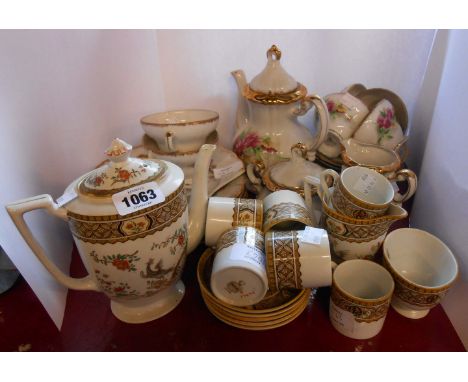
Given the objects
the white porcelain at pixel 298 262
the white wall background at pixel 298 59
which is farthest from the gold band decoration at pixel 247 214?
the white wall background at pixel 298 59

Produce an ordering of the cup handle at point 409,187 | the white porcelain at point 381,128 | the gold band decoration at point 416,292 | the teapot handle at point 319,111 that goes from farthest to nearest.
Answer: the white porcelain at point 381,128, the teapot handle at point 319,111, the cup handle at point 409,187, the gold band decoration at point 416,292

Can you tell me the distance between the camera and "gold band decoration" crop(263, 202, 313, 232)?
728 mm

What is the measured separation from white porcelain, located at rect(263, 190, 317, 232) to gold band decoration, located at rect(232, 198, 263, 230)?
0.02 metres

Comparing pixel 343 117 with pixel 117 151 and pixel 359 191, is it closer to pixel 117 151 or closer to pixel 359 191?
pixel 359 191

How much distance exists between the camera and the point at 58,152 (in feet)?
2.75

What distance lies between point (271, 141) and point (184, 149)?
25 cm

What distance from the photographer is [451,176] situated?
2.57 ft

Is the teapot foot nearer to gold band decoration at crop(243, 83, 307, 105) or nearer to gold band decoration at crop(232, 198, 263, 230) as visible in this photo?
gold band decoration at crop(232, 198, 263, 230)

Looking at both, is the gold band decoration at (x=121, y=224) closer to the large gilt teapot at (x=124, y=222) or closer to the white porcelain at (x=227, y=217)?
the large gilt teapot at (x=124, y=222)

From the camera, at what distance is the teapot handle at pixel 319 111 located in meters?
0.89

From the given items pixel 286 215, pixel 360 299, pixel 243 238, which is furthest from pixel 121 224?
pixel 360 299

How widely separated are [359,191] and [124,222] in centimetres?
55

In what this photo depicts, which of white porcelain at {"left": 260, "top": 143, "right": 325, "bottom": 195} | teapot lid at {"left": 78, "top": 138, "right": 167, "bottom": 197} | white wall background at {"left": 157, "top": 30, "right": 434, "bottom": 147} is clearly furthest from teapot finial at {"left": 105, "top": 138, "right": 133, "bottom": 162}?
white wall background at {"left": 157, "top": 30, "right": 434, "bottom": 147}

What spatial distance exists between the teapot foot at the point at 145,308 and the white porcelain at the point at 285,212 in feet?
0.89
